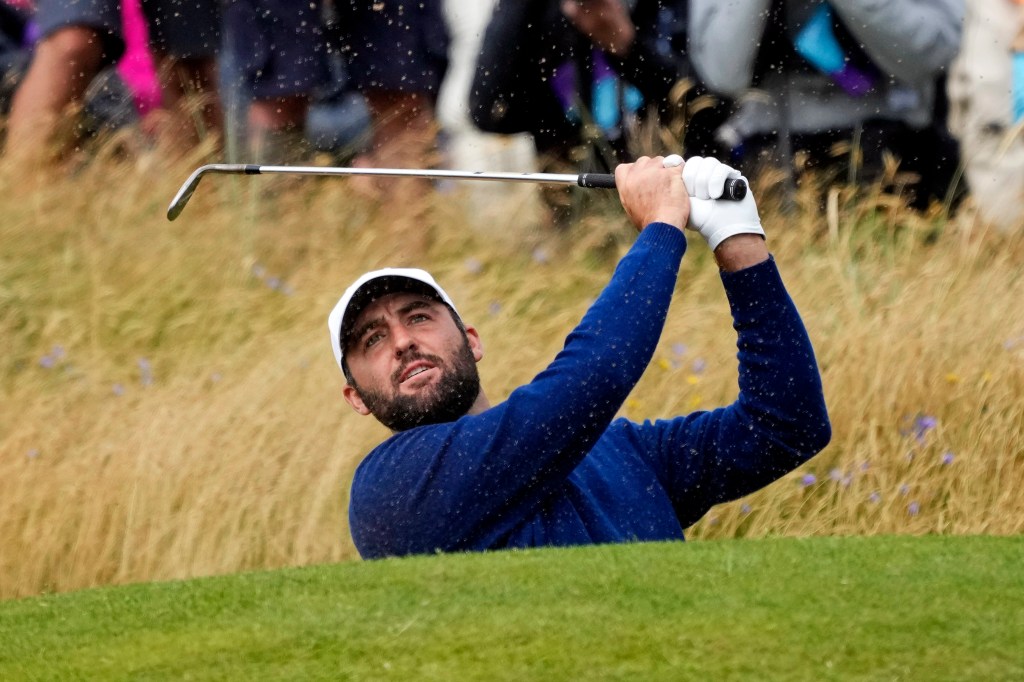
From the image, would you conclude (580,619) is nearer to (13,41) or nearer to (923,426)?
(923,426)

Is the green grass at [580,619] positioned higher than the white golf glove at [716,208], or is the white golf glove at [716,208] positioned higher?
the white golf glove at [716,208]

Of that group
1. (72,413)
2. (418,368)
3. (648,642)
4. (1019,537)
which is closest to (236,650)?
(648,642)

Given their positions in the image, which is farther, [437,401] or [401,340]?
[401,340]

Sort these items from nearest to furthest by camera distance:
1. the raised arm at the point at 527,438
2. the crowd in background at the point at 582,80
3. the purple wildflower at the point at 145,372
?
the raised arm at the point at 527,438
the purple wildflower at the point at 145,372
the crowd in background at the point at 582,80

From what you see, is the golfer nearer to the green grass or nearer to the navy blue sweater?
the navy blue sweater

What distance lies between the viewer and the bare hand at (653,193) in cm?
407

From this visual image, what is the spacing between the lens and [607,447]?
167 inches

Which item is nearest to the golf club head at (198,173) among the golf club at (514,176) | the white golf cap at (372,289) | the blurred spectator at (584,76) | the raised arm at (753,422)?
the golf club at (514,176)

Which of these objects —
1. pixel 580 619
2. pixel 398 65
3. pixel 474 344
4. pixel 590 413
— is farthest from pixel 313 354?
pixel 580 619

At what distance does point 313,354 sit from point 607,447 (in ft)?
7.56

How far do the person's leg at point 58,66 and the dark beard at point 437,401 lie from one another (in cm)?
381

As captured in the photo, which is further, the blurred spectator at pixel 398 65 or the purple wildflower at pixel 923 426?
the blurred spectator at pixel 398 65

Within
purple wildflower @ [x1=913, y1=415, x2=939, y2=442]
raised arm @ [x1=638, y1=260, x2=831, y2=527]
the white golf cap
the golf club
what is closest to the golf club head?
the golf club

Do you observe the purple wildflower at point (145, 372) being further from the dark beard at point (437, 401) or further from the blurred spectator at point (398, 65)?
the dark beard at point (437, 401)
